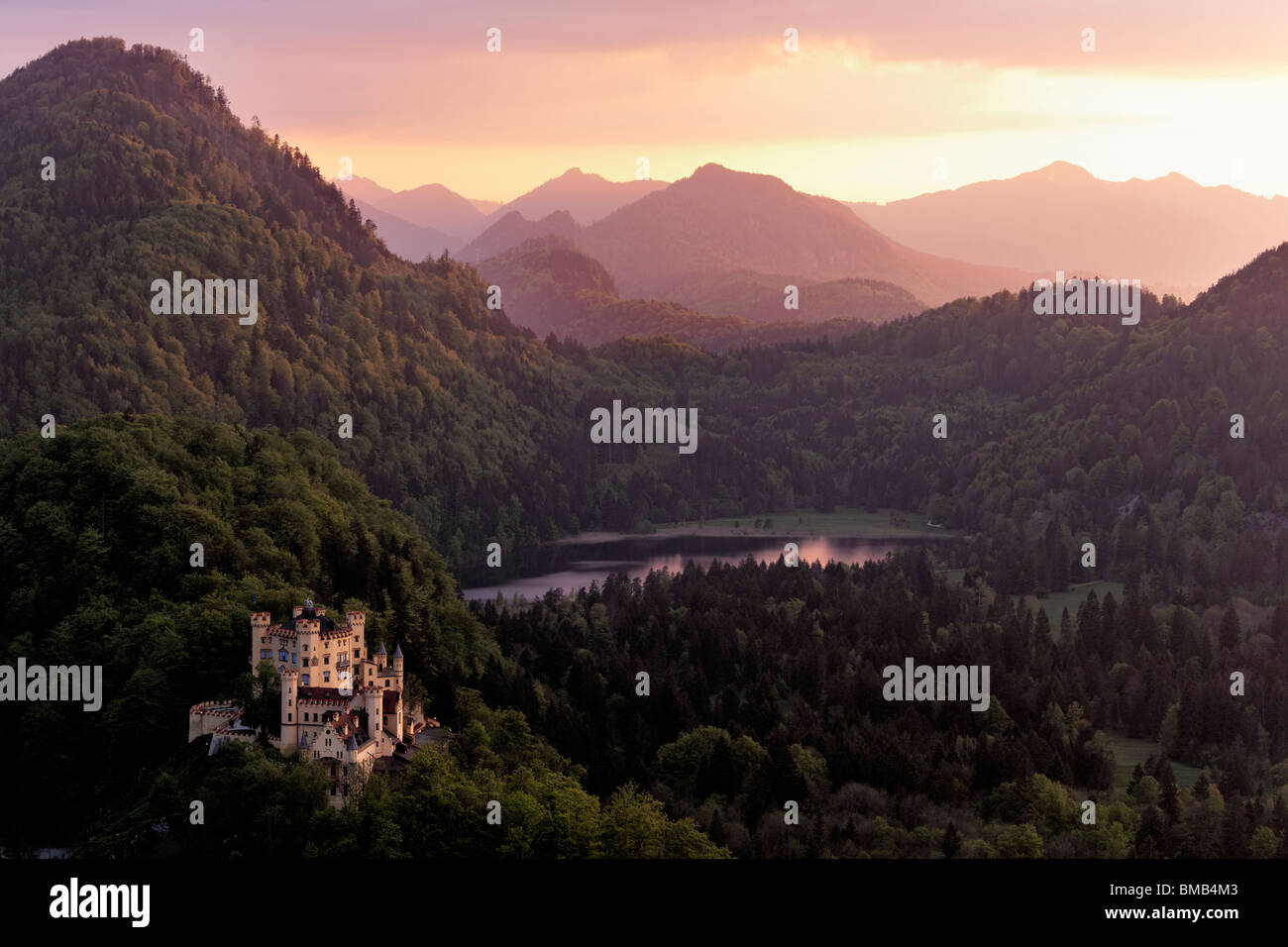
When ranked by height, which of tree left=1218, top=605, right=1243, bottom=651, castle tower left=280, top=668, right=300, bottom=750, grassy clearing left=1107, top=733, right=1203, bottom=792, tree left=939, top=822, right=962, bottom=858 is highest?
castle tower left=280, top=668, right=300, bottom=750

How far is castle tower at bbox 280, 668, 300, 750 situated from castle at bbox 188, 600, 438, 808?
0.05 metres

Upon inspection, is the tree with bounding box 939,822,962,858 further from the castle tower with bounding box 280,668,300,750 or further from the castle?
the castle tower with bounding box 280,668,300,750

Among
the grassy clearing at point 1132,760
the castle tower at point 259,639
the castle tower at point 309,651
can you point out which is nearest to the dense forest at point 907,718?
the grassy clearing at point 1132,760

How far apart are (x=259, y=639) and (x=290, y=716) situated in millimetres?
8594

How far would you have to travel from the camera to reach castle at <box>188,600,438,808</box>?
8531 centimetres

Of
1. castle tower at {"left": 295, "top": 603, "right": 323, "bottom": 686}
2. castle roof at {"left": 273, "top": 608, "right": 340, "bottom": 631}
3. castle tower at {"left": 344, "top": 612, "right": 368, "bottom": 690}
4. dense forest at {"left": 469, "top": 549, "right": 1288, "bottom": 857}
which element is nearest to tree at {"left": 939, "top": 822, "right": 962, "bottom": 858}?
dense forest at {"left": 469, "top": 549, "right": 1288, "bottom": 857}

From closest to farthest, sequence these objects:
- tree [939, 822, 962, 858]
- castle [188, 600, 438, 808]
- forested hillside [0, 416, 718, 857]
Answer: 1. forested hillside [0, 416, 718, 857]
2. castle [188, 600, 438, 808]
3. tree [939, 822, 962, 858]

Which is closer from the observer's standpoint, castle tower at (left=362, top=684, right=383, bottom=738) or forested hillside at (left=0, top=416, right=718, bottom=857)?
forested hillside at (left=0, top=416, right=718, bottom=857)

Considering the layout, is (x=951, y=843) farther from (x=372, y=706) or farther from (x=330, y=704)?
(x=330, y=704)

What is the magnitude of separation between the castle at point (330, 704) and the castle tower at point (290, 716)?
48 millimetres

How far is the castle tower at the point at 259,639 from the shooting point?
9125 centimetres
